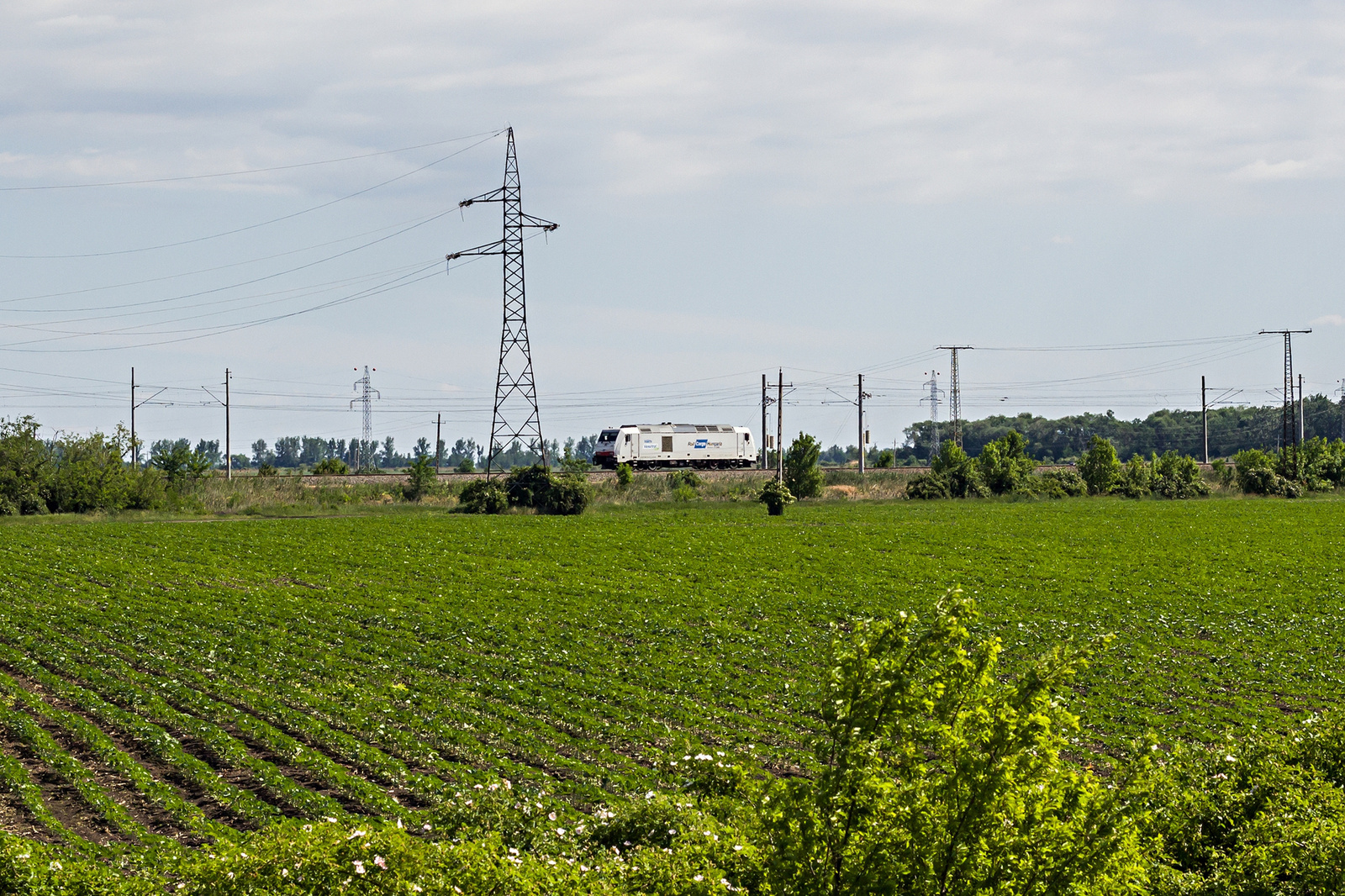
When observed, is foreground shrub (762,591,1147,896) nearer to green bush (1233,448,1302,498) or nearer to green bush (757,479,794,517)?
green bush (757,479,794,517)

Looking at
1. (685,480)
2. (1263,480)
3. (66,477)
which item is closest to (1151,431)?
(1263,480)

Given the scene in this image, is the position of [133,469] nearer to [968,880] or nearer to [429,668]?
[429,668]

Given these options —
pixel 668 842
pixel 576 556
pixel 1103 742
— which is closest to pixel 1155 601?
pixel 1103 742

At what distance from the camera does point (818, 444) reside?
67812 mm

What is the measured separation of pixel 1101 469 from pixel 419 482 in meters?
49.4

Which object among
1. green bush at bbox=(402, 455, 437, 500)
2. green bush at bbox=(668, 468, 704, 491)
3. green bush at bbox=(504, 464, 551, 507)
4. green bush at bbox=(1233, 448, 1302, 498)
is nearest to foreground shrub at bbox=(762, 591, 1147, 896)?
green bush at bbox=(504, 464, 551, 507)

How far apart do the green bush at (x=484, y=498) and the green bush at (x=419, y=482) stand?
8.02 metres

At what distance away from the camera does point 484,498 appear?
5697cm

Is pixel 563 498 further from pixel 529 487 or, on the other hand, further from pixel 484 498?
pixel 484 498

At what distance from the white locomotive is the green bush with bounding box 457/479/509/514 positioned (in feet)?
103

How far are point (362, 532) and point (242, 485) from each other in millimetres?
23322

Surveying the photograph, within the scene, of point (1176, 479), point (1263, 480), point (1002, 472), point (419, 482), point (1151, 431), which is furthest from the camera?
point (1151, 431)

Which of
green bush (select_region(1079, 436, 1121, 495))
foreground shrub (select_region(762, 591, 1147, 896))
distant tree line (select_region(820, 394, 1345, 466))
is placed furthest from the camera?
distant tree line (select_region(820, 394, 1345, 466))

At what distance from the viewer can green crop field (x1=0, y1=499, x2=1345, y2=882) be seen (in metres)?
14.2
